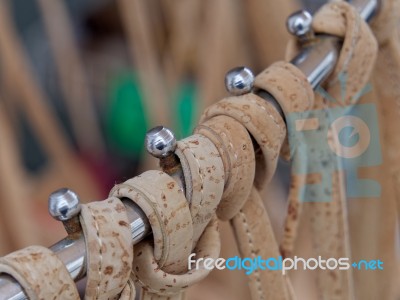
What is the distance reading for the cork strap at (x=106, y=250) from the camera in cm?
26

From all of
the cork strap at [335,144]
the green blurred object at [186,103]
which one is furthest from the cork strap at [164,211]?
the green blurred object at [186,103]

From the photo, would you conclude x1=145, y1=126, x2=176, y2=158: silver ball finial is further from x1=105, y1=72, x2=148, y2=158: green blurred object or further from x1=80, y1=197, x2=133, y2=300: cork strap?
x1=105, y1=72, x2=148, y2=158: green blurred object

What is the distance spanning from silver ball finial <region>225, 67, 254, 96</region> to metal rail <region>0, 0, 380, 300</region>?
0.05ft

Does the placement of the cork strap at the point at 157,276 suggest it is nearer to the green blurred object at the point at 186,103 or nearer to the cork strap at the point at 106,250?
the cork strap at the point at 106,250

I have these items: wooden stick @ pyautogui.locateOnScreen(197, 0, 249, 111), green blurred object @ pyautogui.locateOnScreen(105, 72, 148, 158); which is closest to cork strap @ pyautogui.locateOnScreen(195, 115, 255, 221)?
wooden stick @ pyautogui.locateOnScreen(197, 0, 249, 111)

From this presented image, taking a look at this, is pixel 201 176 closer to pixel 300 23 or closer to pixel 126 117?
pixel 300 23

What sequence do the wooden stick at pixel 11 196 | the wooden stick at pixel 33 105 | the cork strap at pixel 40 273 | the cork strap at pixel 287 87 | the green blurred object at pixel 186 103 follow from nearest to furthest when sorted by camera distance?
the cork strap at pixel 40 273 → the cork strap at pixel 287 87 → the wooden stick at pixel 11 196 → the wooden stick at pixel 33 105 → the green blurred object at pixel 186 103

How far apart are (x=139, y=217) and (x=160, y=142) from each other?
4cm

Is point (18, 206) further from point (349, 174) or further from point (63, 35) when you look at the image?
point (63, 35)

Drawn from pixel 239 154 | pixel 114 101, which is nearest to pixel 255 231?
pixel 239 154

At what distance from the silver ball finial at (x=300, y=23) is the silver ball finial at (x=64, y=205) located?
0.19 meters

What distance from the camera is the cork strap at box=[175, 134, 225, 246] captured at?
29 centimetres

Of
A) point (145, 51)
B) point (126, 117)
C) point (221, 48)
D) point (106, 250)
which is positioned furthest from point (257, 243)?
point (126, 117)

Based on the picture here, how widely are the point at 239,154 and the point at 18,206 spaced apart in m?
0.47
